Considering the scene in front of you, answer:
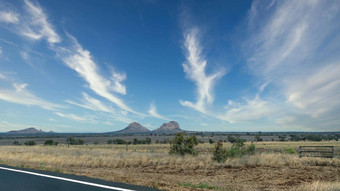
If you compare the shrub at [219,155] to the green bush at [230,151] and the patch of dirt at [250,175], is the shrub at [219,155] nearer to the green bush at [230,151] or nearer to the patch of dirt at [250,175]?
the green bush at [230,151]

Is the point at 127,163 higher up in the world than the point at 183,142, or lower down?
lower down

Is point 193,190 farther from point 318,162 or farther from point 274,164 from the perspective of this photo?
point 318,162

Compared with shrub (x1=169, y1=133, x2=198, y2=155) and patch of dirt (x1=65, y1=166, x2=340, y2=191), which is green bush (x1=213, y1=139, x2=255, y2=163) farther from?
shrub (x1=169, y1=133, x2=198, y2=155)

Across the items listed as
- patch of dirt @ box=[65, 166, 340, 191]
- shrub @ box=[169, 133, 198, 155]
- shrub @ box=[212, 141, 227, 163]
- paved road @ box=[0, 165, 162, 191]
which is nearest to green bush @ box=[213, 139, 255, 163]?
shrub @ box=[212, 141, 227, 163]

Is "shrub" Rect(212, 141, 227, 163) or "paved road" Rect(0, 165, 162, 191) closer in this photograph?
"paved road" Rect(0, 165, 162, 191)

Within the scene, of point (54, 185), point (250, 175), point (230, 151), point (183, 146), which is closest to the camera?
point (54, 185)

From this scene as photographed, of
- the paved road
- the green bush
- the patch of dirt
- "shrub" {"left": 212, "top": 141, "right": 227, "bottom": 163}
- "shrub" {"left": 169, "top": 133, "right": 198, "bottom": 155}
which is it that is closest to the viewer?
the paved road

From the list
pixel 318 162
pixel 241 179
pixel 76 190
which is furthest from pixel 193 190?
pixel 318 162

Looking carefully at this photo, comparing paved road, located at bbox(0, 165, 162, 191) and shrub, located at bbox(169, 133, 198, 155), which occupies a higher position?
shrub, located at bbox(169, 133, 198, 155)

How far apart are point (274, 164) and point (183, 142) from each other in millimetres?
9801

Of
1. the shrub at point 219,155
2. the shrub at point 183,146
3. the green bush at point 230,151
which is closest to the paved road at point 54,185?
the shrub at point 219,155

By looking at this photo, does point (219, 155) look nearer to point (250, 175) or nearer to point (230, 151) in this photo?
point (230, 151)


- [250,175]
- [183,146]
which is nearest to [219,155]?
[183,146]

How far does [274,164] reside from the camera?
1797 centimetres
